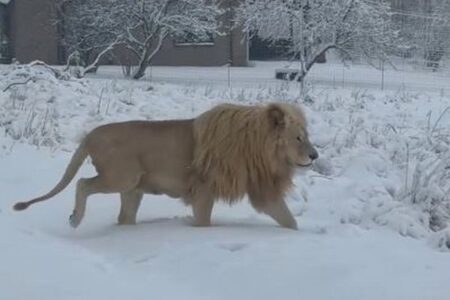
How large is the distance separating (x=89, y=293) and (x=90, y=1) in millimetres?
23157

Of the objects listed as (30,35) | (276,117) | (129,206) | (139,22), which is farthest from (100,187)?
(30,35)

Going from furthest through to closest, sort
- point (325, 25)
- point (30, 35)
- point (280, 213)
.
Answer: point (30, 35) < point (325, 25) < point (280, 213)

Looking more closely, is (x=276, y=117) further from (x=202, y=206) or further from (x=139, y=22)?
(x=139, y=22)

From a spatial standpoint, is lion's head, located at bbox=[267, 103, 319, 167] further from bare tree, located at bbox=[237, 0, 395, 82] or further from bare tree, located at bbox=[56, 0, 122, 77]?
bare tree, located at bbox=[56, 0, 122, 77]

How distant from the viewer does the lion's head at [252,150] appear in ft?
23.1

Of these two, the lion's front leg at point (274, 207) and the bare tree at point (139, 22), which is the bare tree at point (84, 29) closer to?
the bare tree at point (139, 22)

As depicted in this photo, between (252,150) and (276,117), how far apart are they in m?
0.36

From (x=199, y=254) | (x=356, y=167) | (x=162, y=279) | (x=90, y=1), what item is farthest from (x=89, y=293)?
(x=90, y=1)

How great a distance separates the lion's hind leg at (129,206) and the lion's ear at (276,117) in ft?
4.42

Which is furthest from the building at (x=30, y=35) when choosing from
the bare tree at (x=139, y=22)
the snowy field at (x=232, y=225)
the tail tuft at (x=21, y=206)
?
the tail tuft at (x=21, y=206)

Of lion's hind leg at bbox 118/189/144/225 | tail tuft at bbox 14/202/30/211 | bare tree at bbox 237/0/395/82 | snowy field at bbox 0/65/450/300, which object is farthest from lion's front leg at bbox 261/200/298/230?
bare tree at bbox 237/0/395/82

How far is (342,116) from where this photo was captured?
39.6 feet

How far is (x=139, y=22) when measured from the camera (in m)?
26.1

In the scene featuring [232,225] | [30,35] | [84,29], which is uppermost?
[84,29]
